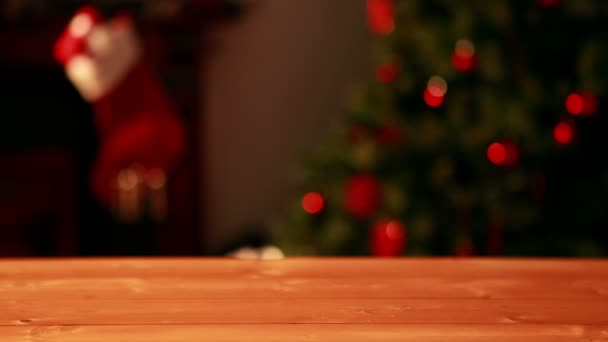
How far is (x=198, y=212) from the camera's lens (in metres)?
2.97

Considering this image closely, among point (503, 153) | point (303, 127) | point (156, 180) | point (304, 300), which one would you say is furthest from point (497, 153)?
point (156, 180)

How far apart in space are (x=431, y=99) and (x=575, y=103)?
0.35 m

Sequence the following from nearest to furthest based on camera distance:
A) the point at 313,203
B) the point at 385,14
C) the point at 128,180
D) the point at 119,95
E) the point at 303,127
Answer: the point at 313,203 < the point at 385,14 < the point at 119,95 < the point at 128,180 < the point at 303,127

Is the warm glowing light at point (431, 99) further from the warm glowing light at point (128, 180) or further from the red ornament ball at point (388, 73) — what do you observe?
the warm glowing light at point (128, 180)

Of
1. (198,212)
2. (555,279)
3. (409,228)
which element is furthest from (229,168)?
(555,279)

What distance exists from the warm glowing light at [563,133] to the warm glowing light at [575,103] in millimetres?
38

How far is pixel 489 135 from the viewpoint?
181 centimetres

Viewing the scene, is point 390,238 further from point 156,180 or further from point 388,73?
point 156,180

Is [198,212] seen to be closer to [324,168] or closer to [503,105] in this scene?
[324,168]

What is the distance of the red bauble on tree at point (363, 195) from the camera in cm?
191

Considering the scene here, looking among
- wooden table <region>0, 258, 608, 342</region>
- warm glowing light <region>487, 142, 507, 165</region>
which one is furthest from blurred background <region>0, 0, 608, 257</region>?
wooden table <region>0, 258, 608, 342</region>

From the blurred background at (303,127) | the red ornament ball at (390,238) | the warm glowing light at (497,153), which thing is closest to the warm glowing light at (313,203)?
the blurred background at (303,127)

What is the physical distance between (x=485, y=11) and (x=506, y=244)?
1.87ft

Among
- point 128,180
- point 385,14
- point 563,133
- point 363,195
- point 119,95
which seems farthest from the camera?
point 128,180
